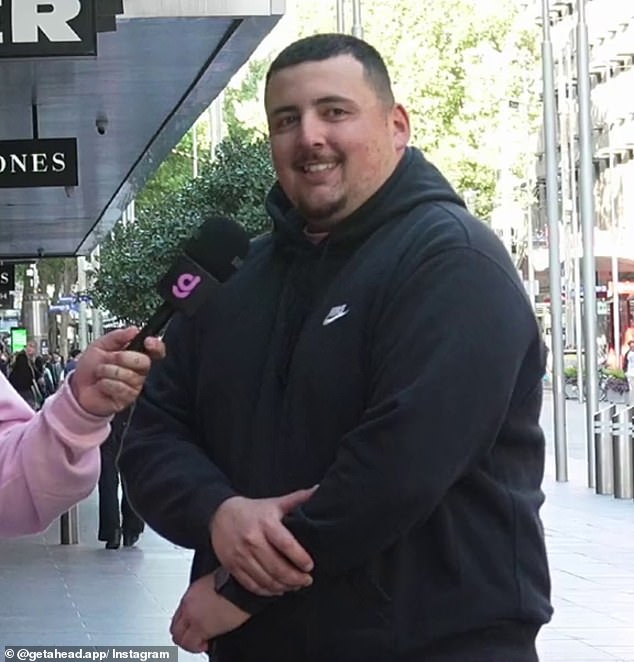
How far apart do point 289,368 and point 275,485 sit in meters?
0.24

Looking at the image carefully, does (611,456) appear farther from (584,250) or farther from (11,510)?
(11,510)

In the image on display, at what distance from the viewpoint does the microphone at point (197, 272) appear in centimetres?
335

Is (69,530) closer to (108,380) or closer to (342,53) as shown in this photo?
(342,53)

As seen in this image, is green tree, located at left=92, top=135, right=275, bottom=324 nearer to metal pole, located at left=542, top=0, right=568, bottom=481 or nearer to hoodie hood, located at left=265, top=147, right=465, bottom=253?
metal pole, located at left=542, top=0, right=568, bottom=481

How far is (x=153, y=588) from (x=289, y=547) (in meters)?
10.2

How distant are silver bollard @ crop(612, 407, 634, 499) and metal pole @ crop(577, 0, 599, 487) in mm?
1603

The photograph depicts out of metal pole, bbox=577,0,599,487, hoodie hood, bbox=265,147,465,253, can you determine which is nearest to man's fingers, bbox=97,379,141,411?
hoodie hood, bbox=265,147,465,253

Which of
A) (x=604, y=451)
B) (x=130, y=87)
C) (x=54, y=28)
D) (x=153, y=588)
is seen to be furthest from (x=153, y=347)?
(x=604, y=451)

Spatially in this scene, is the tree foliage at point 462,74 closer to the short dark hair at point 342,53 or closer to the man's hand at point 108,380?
the short dark hair at point 342,53

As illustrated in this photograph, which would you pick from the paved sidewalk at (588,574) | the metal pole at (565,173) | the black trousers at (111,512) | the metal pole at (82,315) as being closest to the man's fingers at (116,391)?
the paved sidewalk at (588,574)

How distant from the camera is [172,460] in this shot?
11.5 feet

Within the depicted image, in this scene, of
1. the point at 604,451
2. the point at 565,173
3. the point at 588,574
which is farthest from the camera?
the point at 565,173

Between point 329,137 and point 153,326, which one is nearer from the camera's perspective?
point 153,326

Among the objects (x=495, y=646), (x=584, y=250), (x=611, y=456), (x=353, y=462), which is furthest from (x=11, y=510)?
(x=584, y=250)
